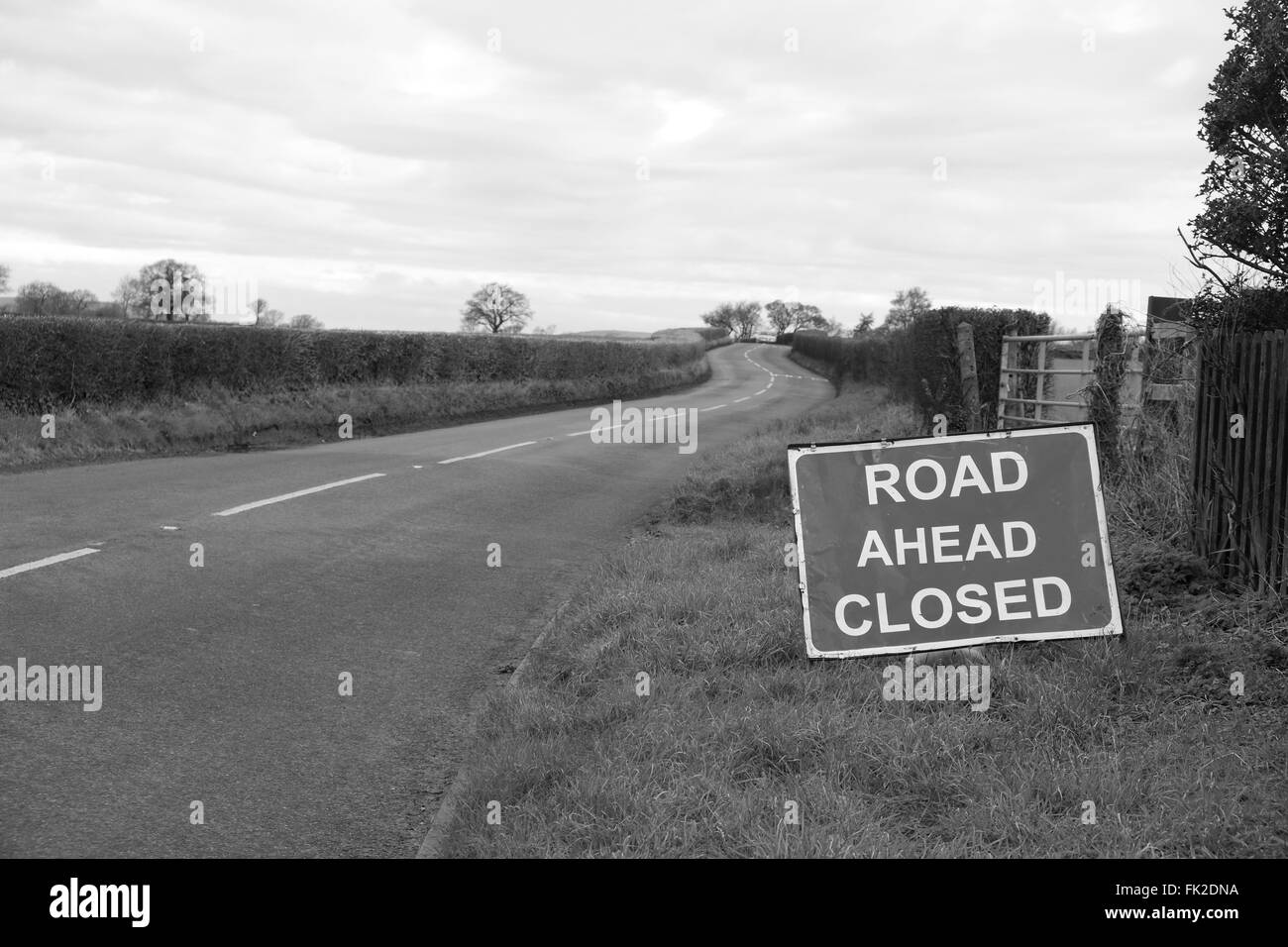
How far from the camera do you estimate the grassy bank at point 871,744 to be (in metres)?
4.13

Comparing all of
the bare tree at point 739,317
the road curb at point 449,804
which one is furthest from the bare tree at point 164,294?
the bare tree at point 739,317

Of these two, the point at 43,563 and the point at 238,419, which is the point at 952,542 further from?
the point at 238,419

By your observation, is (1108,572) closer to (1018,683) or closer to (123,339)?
(1018,683)

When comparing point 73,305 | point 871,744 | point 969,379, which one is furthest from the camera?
point 73,305

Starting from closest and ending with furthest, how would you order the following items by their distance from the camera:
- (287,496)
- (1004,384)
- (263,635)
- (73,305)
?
(263,635)
(287,496)
(1004,384)
(73,305)

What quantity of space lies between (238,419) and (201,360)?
5.89ft

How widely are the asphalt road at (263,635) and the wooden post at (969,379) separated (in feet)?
11.7

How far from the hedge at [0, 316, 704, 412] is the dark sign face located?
15.2 m

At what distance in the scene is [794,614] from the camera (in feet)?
22.6

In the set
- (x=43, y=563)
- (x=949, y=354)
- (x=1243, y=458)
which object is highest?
(x=949, y=354)

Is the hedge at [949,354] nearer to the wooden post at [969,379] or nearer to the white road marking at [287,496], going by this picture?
the wooden post at [969,379]

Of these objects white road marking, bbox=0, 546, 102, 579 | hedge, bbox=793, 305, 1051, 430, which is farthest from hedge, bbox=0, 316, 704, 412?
hedge, bbox=793, 305, 1051, 430

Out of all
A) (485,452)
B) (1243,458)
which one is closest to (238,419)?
(485,452)

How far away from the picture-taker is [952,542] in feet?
20.1
